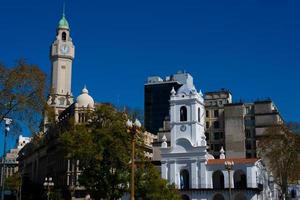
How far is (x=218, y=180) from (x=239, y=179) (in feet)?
11.1

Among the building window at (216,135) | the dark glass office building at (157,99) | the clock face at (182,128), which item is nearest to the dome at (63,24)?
the dark glass office building at (157,99)

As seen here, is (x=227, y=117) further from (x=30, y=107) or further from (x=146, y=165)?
(x=30, y=107)

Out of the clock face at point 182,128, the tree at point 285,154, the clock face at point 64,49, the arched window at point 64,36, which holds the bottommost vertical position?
the tree at point 285,154

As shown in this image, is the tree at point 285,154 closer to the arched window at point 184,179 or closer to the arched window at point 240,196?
the arched window at point 240,196

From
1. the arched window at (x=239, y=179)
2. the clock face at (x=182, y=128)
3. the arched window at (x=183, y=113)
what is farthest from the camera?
the arched window at (x=183, y=113)

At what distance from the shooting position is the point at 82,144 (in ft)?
191

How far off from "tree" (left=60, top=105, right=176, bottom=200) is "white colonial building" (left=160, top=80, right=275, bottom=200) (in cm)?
1995

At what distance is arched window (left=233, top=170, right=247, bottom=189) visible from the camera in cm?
7845

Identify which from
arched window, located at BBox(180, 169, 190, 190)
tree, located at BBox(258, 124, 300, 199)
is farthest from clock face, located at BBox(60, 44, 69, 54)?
tree, located at BBox(258, 124, 300, 199)

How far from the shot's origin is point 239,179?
8038 centimetres

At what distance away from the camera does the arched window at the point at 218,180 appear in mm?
80725

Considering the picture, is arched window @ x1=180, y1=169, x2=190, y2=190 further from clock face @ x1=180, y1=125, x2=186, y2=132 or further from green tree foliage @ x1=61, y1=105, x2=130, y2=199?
green tree foliage @ x1=61, y1=105, x2=130, y2=199

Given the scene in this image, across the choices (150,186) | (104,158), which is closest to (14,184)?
(104,158)

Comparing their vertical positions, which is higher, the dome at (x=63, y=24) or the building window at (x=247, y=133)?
the dome at (x=63, y=24)
